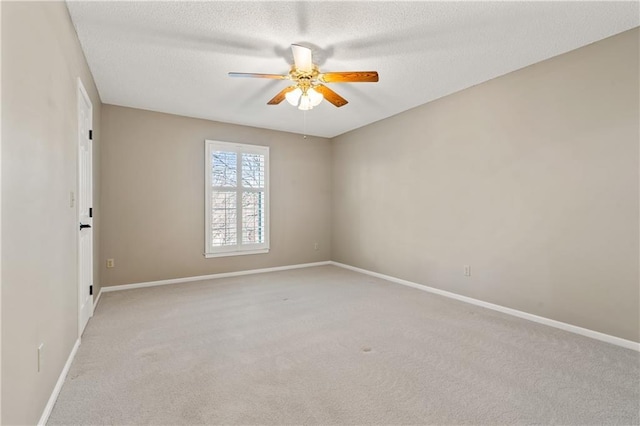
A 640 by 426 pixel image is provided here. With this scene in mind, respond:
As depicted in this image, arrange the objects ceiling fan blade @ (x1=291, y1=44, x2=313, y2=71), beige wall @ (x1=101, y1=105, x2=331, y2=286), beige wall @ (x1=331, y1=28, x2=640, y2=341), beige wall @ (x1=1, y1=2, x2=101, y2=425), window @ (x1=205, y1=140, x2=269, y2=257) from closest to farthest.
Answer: beige wall @ (x1=1, y1=2, x2=101, y2=425), ceiling fan blade @ (x1=291, y1=44, x2=313, y2=71), beige wall @ (x1=331, y1=28, x2=640, y2=341), beige wall @ (x1=101, y1=105, x2=331, y2=286), window @ (x1=205, y1=140, x2=269, y2=257)

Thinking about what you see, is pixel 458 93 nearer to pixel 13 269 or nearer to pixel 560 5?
pixel 560 5

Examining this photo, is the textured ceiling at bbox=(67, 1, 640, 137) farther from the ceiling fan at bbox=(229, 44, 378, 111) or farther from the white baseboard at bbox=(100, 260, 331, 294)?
the white baseboard at bbox=(100, 260, 331, 294)

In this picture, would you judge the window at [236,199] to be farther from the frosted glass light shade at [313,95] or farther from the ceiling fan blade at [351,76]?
the ceiling fan blade at [351,76]

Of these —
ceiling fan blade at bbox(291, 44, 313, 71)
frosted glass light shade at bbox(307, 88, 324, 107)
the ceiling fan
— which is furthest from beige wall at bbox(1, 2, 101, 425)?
frosted glass light shade at bbox(307, 88, 324, 107)

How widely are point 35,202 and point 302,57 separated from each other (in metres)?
2.03

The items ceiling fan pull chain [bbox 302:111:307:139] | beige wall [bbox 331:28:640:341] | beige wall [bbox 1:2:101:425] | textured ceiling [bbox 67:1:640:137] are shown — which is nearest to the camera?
beige wall [bbox 1:2:101:425]

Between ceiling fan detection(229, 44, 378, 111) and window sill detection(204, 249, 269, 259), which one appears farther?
window sill detection(204, 249, 269, 259)

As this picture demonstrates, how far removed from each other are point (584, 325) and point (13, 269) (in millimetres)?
3971

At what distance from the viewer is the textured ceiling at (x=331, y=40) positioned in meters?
2.22

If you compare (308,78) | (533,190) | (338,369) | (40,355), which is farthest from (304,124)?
(40,355)

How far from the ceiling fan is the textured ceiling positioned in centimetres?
18

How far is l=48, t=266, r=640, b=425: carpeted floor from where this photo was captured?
67.3 inches

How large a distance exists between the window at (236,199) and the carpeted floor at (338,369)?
5.31 ft

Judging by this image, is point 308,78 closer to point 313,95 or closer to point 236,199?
point 313,95
